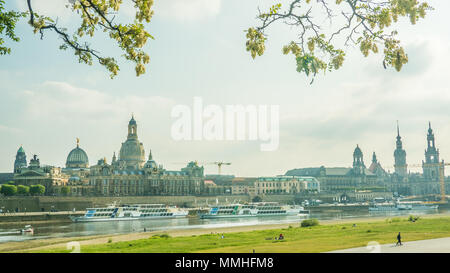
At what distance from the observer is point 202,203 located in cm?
9550

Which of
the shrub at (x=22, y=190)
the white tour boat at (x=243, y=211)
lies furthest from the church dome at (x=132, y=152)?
the white tour boat at (x=243, y=211)

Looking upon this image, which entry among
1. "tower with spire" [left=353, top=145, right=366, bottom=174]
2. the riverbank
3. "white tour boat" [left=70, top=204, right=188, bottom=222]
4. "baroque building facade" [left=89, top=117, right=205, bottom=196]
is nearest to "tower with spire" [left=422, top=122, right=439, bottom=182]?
"tower with spire" [left=353, top=145, right=366, bottom=174]

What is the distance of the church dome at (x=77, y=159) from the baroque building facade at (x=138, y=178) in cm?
989

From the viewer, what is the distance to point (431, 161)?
143m

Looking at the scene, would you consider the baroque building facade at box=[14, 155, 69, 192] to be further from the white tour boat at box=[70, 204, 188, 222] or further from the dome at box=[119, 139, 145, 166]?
the white tour boat at box=[70, 204, 188, 222]

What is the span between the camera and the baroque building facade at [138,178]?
319 feet

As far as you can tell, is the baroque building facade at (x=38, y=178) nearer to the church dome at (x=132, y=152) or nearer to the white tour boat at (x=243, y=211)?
the church dome at (x=132, y=152)

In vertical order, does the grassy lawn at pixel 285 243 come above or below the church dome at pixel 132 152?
below

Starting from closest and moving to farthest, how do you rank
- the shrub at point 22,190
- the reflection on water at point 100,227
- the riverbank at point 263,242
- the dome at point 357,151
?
the riverbank at point 263,242, the reflection on water at point 100,227, the shrub at point 22,190, the dome at point 357,151

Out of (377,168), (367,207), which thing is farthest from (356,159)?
(367,207)

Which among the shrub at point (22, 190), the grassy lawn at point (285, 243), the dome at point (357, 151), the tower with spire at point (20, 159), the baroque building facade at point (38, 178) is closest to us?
the grassy lawn at point (285, 243)

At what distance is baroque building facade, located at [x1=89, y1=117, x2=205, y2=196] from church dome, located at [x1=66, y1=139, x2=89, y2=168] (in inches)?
389

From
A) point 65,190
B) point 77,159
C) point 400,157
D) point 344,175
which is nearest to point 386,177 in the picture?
point 400,157

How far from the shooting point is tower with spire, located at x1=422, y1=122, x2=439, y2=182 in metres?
134
